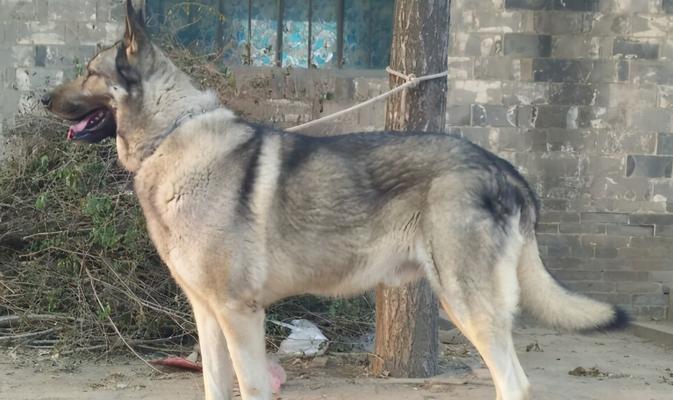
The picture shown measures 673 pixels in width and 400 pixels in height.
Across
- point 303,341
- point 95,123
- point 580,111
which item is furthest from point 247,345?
point 580,111

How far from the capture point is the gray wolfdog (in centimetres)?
428

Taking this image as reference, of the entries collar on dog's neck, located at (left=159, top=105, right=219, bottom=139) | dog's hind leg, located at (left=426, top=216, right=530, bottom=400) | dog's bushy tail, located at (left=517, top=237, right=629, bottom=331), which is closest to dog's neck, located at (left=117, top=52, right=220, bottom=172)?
collar on dog's neck, located at (left=159, top=105, right=219, bottom=139)

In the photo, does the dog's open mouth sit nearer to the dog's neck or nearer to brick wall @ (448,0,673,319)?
the dog's neck

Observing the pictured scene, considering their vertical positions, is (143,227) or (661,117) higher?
(661,117)

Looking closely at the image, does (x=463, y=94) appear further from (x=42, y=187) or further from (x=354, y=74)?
(x=42, y=187)

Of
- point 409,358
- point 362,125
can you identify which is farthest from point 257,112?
point 409,358

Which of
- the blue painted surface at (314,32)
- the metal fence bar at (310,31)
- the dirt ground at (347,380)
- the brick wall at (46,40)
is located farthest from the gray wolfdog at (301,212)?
the metal fence bar at (310,31)

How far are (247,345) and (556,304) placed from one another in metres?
1.70

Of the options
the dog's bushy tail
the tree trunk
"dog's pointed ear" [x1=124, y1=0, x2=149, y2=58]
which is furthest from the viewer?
the tree trunk

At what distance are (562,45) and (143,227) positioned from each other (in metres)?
5.59

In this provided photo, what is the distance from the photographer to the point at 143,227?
7.04 metres

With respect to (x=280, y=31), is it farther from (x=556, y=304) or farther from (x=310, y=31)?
(x=556, y=304)

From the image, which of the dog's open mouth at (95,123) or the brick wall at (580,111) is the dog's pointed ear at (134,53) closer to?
the dog's open mouth at (95,123)

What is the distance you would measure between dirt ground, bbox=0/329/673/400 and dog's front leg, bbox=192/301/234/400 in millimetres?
1140
